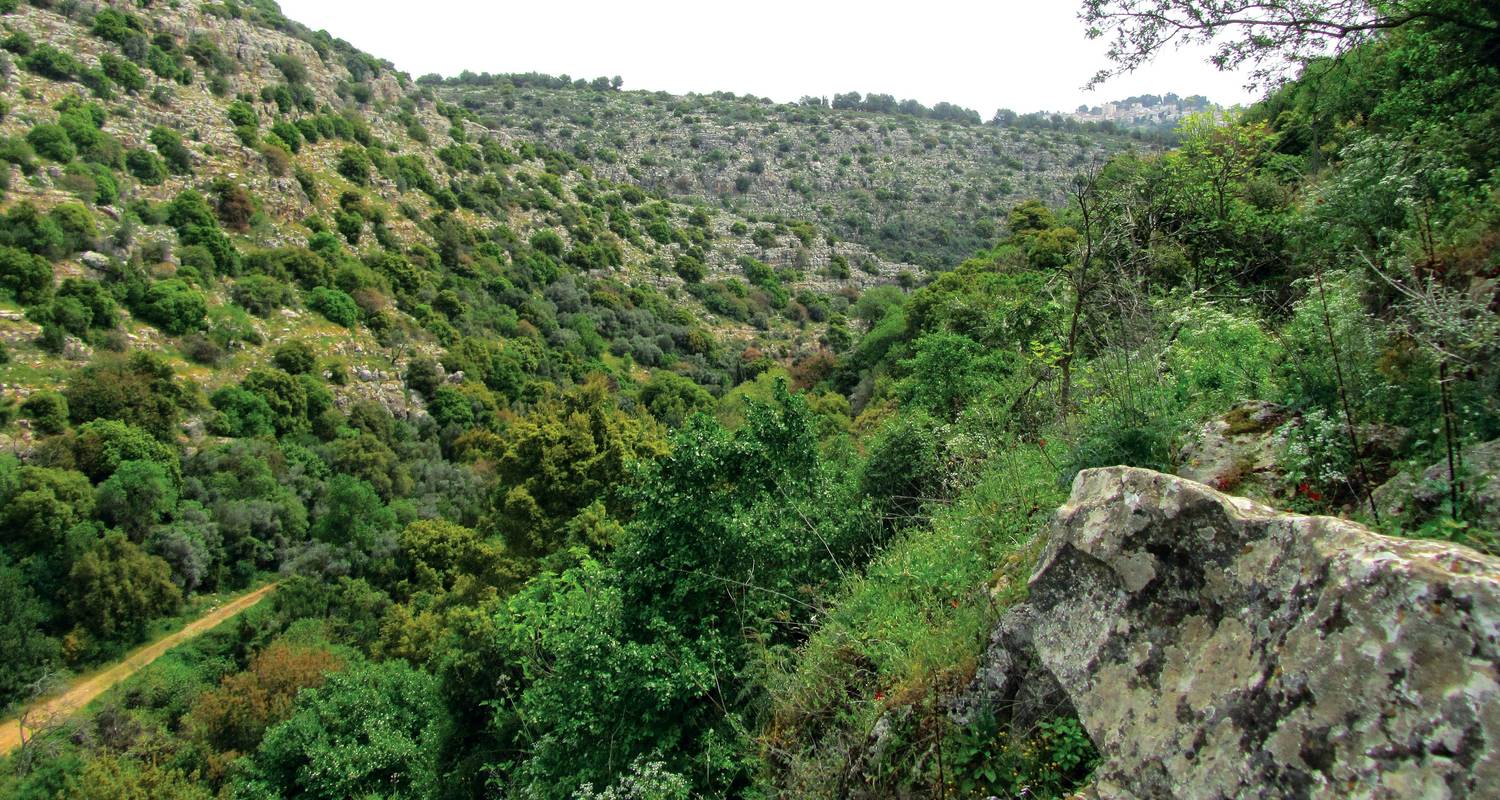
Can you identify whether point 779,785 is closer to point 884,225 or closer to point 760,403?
point 760,403

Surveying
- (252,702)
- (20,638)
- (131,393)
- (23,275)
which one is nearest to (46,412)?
(131,393)

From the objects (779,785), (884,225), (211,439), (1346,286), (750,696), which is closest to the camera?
(779,785)

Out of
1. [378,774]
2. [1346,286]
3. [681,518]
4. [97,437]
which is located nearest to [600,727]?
[681,518]

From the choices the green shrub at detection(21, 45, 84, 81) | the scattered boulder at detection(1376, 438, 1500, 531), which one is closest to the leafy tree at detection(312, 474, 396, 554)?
the green shrub at detection(21, 45, 84, 81)

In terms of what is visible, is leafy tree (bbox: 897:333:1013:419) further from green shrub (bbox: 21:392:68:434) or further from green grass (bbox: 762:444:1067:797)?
green shrub (bbox: 21:392:68:434)

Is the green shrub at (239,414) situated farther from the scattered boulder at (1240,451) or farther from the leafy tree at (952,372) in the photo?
the scattered boulder at (1240,451)

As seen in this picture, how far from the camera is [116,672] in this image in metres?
18.7

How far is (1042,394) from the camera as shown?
8398 millimetres

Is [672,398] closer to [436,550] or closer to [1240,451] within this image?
[436,550]

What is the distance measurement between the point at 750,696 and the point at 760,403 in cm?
387

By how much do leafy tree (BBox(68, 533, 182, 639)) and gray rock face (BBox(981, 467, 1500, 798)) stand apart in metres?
24.3

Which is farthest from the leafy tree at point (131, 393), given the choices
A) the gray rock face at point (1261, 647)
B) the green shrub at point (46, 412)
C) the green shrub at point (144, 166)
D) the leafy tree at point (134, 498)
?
the gray rock face at point (1261, 647)

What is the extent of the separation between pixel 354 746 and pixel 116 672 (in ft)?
33.7

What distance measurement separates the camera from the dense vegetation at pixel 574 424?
4633mm
